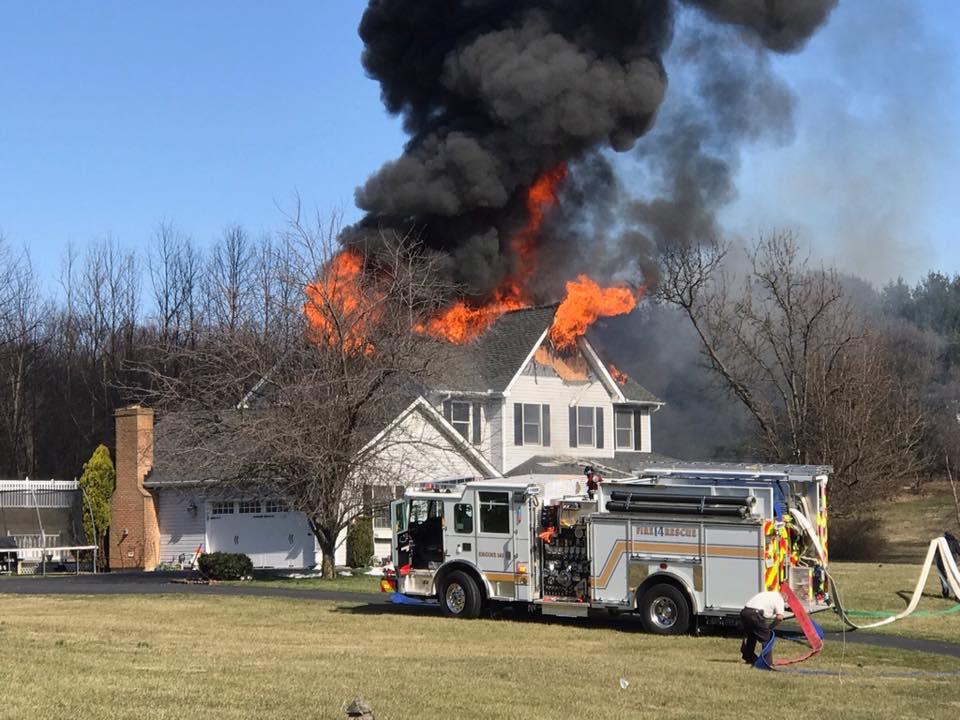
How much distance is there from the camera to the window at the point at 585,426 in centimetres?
4212

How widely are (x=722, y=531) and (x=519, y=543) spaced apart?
353cm

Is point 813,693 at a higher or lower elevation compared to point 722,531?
lower

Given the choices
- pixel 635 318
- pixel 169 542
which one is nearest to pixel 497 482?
pixel 169 542

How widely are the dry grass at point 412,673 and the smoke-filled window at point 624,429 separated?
2385 cm

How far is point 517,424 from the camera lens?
40.6m

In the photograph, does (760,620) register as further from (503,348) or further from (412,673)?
(503,348)

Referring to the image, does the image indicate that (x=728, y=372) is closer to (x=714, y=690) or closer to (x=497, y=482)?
(x=497, y=482)

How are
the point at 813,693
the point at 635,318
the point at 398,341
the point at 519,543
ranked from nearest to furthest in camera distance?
the point at 813,693, the point at 519,543, the point at 398,341, the point at 635,318

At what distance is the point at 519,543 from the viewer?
66.7 feet

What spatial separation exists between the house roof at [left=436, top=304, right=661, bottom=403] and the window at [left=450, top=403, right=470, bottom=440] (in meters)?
0.82

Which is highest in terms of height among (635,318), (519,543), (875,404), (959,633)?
(635,318)

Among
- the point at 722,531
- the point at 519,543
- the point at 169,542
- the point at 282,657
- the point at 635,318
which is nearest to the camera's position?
the point at 282,657

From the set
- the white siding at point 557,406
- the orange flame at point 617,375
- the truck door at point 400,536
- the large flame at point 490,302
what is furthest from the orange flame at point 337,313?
the orange flame at point 617,375

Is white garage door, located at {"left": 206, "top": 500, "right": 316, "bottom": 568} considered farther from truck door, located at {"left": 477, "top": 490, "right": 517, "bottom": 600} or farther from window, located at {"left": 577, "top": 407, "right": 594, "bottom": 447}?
truck door, located at {"left": 477, "top": 490, "right": 517, "bottom": 600}
